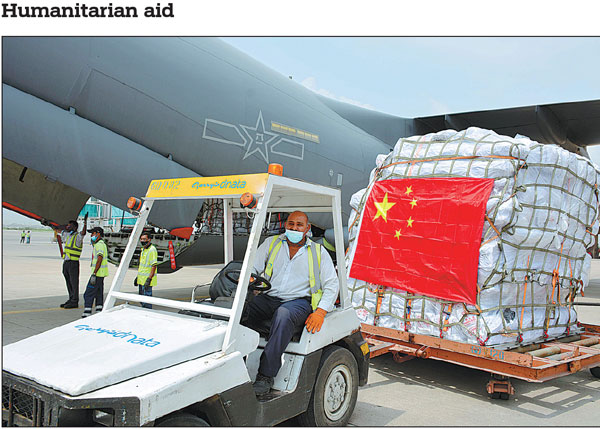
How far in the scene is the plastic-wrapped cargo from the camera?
5660 millimetres

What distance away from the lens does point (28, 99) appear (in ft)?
25.0

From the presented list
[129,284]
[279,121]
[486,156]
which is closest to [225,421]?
[486,156]

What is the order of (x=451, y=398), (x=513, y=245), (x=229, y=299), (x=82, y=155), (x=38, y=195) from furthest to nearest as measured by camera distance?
(x=38, y=195), (x=82, y=155), (x=513, y=245), (x=451, y=398), (x=229, y=299)

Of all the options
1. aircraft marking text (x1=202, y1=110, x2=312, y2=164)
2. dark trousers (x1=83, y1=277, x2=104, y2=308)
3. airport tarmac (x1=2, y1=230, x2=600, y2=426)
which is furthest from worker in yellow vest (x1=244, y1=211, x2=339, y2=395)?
dark trousers (x1=83, y1=277, x2=104, y2=308)

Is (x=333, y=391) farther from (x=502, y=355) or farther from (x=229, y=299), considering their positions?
(x=502, y=355)

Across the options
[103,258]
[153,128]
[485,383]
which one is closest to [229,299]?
[485,383]

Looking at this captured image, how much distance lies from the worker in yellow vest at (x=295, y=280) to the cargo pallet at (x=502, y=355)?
1983 mm

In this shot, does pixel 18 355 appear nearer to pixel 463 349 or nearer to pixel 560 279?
pixel 463 349

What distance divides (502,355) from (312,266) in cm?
248

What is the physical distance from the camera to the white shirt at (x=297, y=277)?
4.18 meters

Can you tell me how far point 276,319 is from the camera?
12.6ft

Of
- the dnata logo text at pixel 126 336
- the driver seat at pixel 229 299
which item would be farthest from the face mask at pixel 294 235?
the dnata logo text at pixel 126 336

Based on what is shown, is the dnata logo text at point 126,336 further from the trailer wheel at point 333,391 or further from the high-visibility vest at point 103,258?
the high-visibility vest at point 103,258

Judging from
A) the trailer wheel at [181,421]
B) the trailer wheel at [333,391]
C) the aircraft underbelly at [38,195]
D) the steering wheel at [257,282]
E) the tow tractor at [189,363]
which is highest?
the aircraft underbelly at [38,195]
